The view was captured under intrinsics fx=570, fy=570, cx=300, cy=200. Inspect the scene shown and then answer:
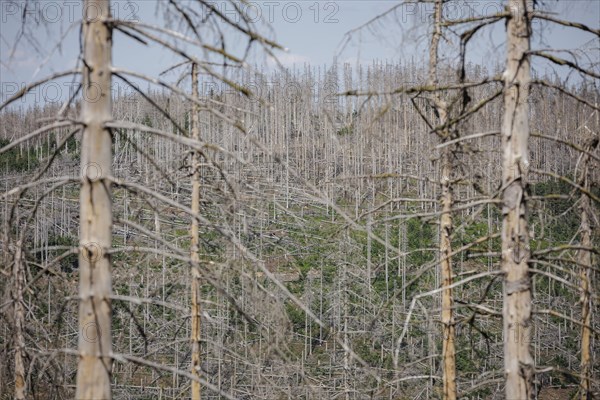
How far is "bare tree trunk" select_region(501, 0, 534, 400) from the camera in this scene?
3.54 meters

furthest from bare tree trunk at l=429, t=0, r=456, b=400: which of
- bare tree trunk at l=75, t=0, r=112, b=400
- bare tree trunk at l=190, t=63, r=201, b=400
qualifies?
bare tree trunk at l=75, t=0, r=112, b=400

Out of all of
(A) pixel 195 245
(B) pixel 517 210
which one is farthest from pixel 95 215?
(A) pixel 195 245

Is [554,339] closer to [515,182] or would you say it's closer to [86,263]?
[515,182]

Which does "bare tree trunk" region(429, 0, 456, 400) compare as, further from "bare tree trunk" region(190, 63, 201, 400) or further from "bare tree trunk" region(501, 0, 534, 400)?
"bare tree trunk" region(190, 63, 201, 400)

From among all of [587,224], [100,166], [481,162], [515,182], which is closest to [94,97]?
[100,166]

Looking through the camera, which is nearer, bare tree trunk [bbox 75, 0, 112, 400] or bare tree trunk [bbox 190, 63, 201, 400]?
bare tree trunk [bbox 75, 0, 112, 400]

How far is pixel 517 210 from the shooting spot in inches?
140

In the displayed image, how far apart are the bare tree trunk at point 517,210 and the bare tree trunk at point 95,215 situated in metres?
2.38

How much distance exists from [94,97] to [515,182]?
250 cm

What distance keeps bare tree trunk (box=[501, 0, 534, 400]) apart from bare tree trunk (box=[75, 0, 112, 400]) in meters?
2.38

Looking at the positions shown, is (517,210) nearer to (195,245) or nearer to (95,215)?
(95,215)

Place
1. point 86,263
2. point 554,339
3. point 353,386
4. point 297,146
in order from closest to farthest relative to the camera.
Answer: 1. point 86,263
2. point 353,386
3. point 554,339
4. point 297,146

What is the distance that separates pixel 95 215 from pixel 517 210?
247 centimetres

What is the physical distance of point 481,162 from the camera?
5840mm
